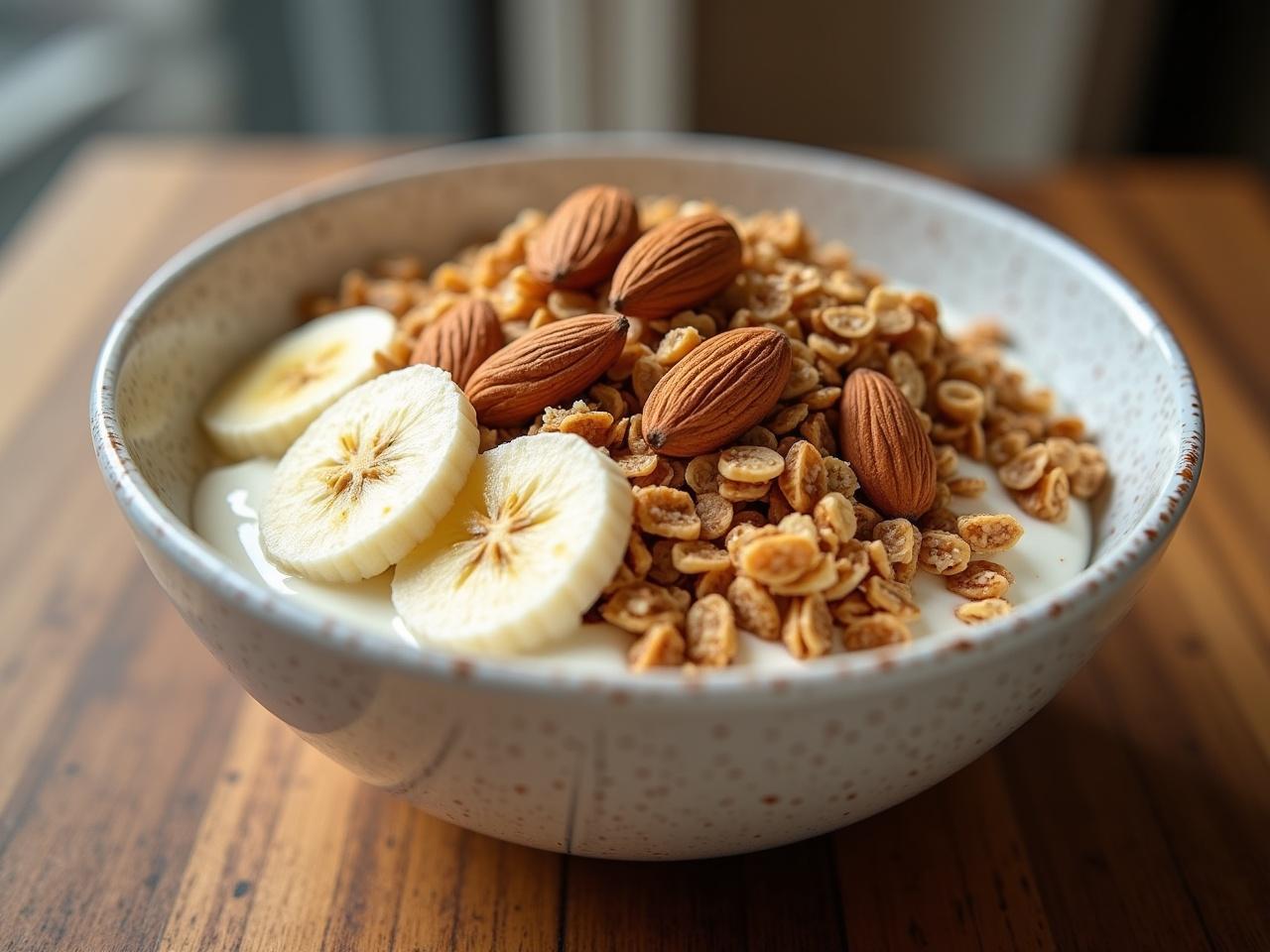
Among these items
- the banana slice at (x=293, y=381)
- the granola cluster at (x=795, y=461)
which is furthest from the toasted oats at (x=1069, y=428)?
the banana slice at (x=293, y=381)

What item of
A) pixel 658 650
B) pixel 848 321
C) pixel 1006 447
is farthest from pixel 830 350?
pixel 658 650

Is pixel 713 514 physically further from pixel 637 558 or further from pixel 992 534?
pixel 992 534

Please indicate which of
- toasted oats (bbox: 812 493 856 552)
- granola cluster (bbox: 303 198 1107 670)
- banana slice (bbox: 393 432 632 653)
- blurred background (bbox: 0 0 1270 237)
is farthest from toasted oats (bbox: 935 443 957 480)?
blurred background (bbox: 0 0 1270 237)

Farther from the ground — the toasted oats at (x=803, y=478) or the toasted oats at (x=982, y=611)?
the toasted oats at (x=803, y=478)

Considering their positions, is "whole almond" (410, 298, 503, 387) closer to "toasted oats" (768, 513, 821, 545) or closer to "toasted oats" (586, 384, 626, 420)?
"toasted oats" (586, 384, 626, 420)

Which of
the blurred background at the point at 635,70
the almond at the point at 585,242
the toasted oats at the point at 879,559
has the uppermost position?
the almond at the point at 585,242

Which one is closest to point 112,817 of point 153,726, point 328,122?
point 153,726

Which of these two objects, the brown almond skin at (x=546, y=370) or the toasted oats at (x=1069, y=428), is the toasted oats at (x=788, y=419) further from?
the toasted oats at (x=1069, y=428)
